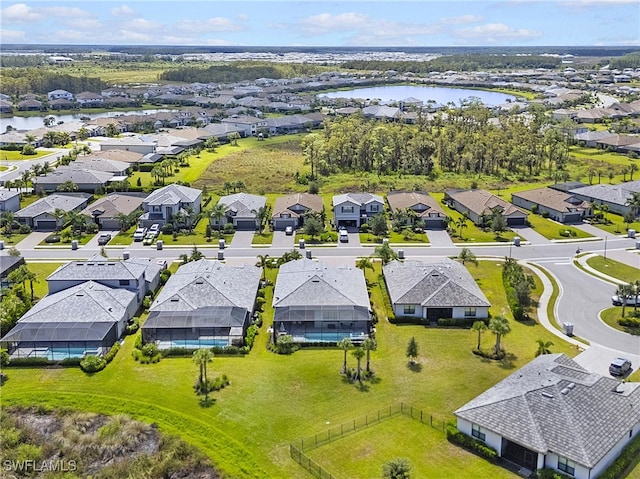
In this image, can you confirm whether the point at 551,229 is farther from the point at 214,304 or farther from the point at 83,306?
the point at 83,306

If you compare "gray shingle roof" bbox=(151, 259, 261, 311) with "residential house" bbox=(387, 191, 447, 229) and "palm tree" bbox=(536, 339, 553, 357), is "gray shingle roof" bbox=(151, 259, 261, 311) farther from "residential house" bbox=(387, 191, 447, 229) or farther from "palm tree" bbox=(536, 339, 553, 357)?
"residential house" bbox=(387, 191, 447, 229)

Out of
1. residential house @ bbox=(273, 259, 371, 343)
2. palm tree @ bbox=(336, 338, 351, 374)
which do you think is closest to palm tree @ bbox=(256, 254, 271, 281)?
residential house @ bbox=(273, 259, 371, 343)

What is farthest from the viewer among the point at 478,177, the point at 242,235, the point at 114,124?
the point at 114,124

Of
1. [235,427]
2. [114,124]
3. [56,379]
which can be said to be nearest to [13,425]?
[56,379]

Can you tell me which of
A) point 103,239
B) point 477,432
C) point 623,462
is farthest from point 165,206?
point 623,462

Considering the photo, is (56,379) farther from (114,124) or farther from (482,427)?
(114,124)

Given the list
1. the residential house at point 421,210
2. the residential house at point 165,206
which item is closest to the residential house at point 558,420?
the residential house at point 421,210

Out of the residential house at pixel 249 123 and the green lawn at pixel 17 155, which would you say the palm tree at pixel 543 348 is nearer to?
the green lawn at pixel 17 155
